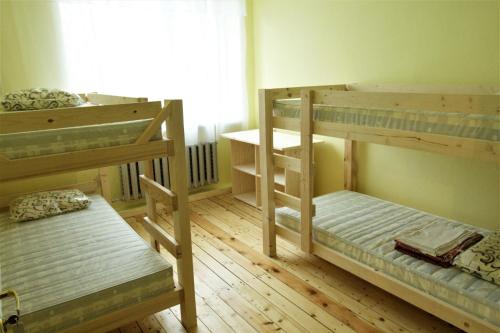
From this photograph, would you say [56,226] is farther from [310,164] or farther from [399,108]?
[399,108]

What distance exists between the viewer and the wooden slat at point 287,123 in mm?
2661

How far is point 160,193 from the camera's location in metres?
2.31

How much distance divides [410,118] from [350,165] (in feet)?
4.68

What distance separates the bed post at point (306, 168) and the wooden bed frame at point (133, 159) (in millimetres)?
848

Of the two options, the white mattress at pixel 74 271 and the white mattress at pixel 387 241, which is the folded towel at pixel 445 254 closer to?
the white mattress at pixel 387 241

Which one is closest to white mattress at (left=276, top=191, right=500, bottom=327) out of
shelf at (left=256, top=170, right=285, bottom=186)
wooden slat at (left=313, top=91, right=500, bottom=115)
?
shelf at (left=256, top=170, right=285, bottom=186)

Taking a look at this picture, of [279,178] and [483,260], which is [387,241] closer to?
[483,260]

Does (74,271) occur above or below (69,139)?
below

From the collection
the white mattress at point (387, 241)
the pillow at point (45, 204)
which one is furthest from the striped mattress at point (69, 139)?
the white mattress at point (387, 241)

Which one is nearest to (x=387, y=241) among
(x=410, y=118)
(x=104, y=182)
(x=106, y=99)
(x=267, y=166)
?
(x=410, y=118)

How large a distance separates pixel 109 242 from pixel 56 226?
52 centimetres

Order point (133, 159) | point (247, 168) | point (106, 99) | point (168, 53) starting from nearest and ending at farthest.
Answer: point (133, 159), point (106, 99), point (168, 53), point (247, 168)

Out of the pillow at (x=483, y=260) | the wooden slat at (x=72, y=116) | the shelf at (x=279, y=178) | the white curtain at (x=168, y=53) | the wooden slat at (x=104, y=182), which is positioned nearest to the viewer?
the wooden slat at (x=72, y=116)

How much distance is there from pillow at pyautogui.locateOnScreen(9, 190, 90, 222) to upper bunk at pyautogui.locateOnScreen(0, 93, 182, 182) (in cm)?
118
